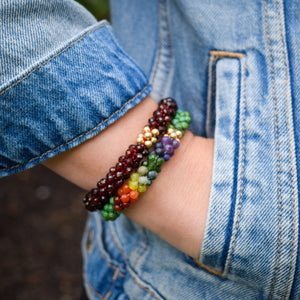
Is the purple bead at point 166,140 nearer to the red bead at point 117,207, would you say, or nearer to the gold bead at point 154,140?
the gold bead at point 154,140

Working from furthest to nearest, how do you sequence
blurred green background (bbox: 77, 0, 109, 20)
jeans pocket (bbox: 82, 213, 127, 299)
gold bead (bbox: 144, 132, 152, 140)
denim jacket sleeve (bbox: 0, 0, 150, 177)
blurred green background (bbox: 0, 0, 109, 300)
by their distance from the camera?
blurred green background (bbox: 77, 0, 109, 20) < blurred green background (bbox: 0, 0, 109, 300) < jeans pocket (bbox: 82, 213, 127, 299) < gold bead (bbox: 144, 132, 152, 140) < denim jacket sleeve (bbox: 0, 0, 150, 177)

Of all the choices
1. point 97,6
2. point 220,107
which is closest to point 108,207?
point 220,107

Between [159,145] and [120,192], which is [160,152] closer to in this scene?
[159,145]

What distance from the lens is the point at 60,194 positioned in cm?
253

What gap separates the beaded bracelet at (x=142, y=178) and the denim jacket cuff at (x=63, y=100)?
0.13 metres

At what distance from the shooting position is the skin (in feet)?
2.27

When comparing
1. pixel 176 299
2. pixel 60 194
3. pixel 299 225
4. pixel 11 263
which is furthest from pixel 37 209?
pixel 299 225

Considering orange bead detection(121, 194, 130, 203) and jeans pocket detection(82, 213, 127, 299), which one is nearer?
orange bead detection(121, 194, 130, 203)

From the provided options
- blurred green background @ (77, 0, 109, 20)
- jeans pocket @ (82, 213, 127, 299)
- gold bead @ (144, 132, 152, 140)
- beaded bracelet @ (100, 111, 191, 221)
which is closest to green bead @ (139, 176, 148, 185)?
beaded bracelet @ (100, 111, 191, 221)

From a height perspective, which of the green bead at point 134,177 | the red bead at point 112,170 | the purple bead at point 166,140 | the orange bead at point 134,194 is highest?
the purple bead at point 166,140

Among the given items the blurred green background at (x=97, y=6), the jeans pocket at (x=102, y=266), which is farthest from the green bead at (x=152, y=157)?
the blurred green background at (x=97, y=6)

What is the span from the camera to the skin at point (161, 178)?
2.27 ft

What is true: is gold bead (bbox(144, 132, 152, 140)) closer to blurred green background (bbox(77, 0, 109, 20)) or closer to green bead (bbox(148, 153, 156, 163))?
green bead (bbox(148, 153, 156, 163))

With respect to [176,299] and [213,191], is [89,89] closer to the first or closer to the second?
[213,191]
